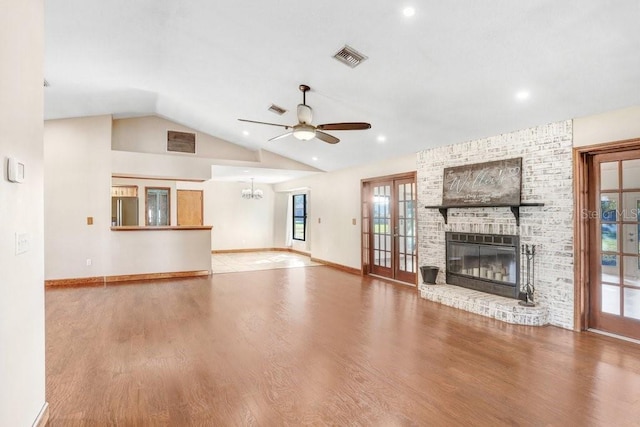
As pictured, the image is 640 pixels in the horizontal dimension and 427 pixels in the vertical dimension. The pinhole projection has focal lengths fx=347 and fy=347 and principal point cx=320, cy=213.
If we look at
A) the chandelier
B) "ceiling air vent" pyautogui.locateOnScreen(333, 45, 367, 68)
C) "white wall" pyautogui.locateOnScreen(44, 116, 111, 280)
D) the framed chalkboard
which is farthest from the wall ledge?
"ceiling air vent" pyautogui.locateOnScreen(333, 45, 367, 68)

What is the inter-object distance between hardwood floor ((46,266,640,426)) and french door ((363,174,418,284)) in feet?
5.51

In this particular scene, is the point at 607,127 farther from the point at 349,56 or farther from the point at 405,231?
the point at 405,231

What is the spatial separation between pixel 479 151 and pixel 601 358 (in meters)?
2.95

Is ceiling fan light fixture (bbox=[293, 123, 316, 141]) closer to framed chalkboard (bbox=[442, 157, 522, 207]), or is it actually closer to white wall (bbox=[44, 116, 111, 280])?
framed chalkboard (bbox=[442, 157, 522, 207])

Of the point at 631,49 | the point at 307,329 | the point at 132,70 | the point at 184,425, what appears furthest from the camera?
the point at 132,70

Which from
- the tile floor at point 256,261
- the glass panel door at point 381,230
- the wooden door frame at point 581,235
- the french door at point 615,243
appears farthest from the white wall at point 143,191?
the french door at point 615,243

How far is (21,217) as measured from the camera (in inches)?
75.4

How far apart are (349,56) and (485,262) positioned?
11.5 ft

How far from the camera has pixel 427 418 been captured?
7.53 feet

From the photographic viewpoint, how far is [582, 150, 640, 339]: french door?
370 centimetres

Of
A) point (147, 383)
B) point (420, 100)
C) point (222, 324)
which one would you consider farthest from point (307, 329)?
point (420, 100)

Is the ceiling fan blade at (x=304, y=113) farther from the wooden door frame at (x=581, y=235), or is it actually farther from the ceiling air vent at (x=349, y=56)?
the wooden door frame at (x=581, y=235)

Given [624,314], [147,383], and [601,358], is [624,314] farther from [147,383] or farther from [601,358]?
[147,383]

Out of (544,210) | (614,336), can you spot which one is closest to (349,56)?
(544,210)
